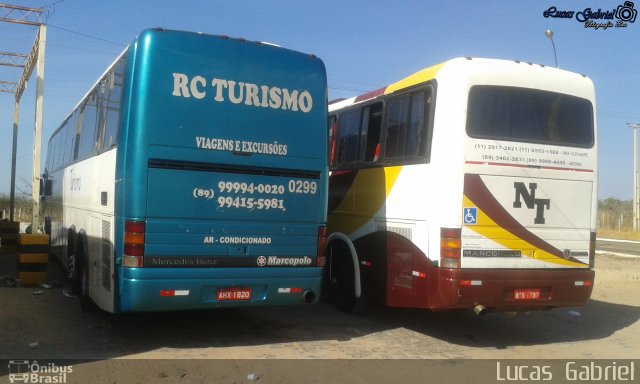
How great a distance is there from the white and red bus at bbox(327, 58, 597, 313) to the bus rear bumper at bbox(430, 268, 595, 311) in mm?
14

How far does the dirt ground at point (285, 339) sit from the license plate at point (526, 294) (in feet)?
2.24

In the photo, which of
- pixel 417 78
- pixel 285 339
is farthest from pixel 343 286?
pixel 417 78

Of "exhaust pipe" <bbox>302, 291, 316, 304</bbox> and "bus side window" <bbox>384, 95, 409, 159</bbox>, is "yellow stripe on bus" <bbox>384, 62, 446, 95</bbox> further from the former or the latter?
"exhaust pipe" <bbox>302, 291, 316, 304</bbox>

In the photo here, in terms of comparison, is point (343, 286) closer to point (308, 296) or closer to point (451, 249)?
point (308, 296)

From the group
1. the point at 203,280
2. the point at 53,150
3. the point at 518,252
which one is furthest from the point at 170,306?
the point at 53,150

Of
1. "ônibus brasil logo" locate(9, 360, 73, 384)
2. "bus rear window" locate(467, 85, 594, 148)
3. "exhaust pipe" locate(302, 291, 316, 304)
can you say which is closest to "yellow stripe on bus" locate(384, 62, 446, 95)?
"bus rear window" locate(467, 85, 594, 148)

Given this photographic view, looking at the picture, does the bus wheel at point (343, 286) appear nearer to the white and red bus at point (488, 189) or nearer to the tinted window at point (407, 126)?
the white and red bus at point (488, 189)

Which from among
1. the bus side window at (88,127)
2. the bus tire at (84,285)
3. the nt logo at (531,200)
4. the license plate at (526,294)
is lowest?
the bus tire at (84,285)

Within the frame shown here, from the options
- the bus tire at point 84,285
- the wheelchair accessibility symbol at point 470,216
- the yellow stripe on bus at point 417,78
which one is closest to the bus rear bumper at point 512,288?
the wheelchair accessibility symbol at point 470,216

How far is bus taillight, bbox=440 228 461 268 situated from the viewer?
743 cm

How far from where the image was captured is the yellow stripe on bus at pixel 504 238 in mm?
7535

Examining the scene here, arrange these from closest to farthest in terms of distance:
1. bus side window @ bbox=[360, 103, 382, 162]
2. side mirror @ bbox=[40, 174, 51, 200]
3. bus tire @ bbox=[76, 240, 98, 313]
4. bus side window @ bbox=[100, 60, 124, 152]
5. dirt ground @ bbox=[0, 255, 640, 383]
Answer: dirt ground @ bbox=[0, 255, 640, 383] < bus side window @ bbox=[100, 60, 124, 152] < bus tire @ bbox=[76, 240, 98, 313] < bus side window @ bbox=[360, 103, 382, 162] < side mirror @ bbox=[40, 174, 51, 200]

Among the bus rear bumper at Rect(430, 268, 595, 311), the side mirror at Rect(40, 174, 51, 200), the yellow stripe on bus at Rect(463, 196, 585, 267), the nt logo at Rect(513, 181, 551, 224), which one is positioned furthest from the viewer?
the side mirror at Rect(40, 174, 51, 200)

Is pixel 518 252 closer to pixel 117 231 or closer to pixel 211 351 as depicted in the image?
pixel 211 351
